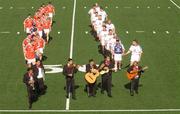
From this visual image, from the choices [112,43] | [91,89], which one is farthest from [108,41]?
[91,89]

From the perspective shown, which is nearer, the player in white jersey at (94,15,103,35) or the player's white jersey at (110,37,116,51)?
the player's white jersey at (110,37,116,51)

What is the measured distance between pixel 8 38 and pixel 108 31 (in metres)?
6.42

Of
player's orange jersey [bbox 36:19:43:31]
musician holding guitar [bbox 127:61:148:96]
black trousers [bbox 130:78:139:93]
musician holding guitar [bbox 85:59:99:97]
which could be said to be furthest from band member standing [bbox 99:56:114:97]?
player's orange jersey [bbox 36:19:43:31]

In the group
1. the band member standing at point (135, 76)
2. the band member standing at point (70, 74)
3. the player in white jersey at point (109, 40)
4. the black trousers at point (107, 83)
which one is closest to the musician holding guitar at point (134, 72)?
the band member standing at point (135, 76)

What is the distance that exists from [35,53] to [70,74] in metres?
4.24

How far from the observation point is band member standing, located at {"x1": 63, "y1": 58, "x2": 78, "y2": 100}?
1928 cm

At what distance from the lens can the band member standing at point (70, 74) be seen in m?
19.3

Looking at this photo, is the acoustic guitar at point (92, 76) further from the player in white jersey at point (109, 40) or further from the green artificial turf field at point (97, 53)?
the player in white jersey at point (109, 40)

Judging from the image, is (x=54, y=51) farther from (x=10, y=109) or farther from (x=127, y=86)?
(x=10, y=109)

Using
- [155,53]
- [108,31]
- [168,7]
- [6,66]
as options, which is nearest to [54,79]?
[6,66]

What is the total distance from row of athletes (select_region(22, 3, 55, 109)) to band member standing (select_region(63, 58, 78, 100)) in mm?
1000

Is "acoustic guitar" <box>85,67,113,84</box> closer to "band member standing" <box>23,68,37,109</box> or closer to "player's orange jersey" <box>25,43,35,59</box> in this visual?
"band member standing" <box>23,68,37,109</box>

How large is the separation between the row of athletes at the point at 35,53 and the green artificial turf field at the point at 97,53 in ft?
1.47

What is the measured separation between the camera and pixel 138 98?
20.1 m
